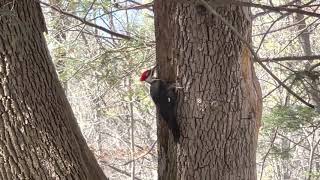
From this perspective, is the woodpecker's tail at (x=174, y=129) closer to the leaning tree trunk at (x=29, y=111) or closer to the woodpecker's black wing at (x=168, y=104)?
the woodpecker's black wing at (x=168, y=104)

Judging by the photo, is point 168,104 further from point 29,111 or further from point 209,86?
point 29,111

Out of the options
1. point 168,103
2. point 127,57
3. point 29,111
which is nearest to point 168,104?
point 168,103

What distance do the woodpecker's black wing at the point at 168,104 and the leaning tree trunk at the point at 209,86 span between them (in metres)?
0.03

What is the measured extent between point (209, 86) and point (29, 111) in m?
0.84

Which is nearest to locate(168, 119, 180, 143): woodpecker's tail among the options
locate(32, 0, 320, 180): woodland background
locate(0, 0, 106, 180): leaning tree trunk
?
locate(0, 0, 106, 180): leaning tree trunk

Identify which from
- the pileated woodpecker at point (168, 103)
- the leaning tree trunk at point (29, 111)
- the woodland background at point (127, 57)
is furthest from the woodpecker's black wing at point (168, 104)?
the woodland background at point (127, 57)

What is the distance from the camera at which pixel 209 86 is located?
2.24 metres

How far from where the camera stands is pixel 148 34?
4637 millimetres

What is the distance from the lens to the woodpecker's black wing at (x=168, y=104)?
229cm

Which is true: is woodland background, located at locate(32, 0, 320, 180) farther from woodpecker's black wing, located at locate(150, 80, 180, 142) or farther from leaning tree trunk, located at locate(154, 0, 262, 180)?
woodpecker's black wing, located at locate(150, 80, 180, 142)

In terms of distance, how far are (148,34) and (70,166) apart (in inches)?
106

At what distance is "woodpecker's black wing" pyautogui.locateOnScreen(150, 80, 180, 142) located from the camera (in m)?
2.29

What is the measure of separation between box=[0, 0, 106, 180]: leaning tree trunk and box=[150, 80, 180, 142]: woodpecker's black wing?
17.7 inches

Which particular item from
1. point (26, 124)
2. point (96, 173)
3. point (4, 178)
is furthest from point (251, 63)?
point (4, 178)
